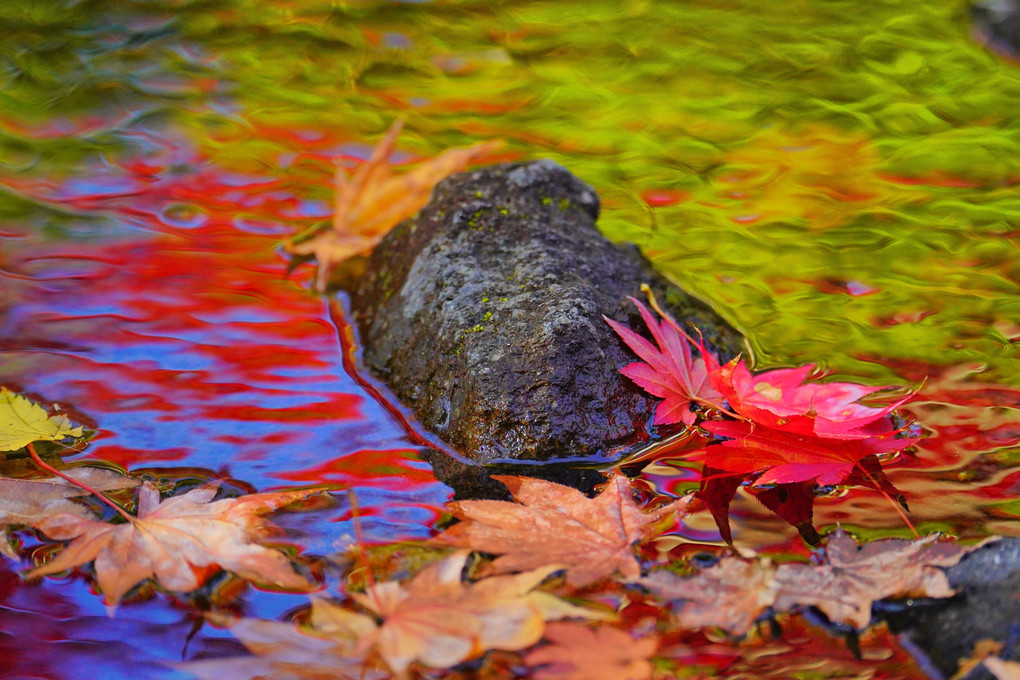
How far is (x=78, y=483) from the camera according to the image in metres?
1.57

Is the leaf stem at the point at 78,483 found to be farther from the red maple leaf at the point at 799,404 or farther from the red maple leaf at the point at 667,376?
the red maple leaf at the point at 799,404

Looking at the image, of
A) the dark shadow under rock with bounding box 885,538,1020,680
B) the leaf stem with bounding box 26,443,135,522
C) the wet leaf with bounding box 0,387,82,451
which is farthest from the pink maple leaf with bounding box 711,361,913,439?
the wet leaf with bounding box 0,387,82,451

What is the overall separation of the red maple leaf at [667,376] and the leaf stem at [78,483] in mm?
904

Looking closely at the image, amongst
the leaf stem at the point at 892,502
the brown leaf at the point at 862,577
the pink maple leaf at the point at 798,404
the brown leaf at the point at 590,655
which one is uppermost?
the pink maple leaf at the point at 798,404

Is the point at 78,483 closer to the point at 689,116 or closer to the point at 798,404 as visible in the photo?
the point at 798,404

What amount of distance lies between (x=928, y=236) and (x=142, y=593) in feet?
7.42

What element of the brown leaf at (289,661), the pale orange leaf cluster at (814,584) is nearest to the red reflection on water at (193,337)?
the brown leaf at (289,661)

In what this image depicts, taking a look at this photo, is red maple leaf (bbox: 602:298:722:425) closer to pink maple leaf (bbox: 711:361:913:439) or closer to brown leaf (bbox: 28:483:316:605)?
pink maple leaf (bbox: 711:361:913:439)

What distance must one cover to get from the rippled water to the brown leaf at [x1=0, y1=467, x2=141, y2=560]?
9 centimetres

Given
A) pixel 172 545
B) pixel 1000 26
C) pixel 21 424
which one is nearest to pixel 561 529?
pixel 172 545

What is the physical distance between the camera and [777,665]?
123cm

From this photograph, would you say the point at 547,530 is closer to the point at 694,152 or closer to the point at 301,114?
the point at 694,152

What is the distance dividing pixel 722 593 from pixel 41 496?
116 centimetres

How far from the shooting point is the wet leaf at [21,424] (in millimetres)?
1637
